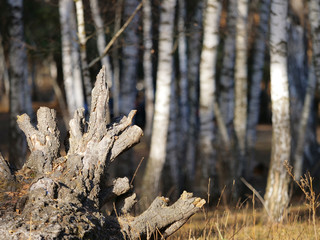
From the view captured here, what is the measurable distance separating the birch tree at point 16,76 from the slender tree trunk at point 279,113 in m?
5.51

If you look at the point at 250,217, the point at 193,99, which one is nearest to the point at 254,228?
the point at 250,217

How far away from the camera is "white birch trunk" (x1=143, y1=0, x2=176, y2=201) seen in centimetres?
1005

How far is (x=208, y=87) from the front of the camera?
11.1 metres

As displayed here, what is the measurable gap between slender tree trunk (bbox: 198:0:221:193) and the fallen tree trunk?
229 inches

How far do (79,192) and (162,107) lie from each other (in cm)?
562

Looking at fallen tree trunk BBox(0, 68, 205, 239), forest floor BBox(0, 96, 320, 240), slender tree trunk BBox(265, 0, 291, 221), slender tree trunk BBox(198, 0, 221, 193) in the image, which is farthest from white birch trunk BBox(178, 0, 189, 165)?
fallen tree trunk BBox(0, 68, 205, 239)

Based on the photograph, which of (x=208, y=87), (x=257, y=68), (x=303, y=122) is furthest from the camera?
(x=257, y=68)

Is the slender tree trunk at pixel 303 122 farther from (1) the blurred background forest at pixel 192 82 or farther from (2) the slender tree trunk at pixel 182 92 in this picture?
(2) the slender tree trunk at pixel 182 92

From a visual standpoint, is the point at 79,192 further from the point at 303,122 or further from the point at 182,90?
the point at 182,90

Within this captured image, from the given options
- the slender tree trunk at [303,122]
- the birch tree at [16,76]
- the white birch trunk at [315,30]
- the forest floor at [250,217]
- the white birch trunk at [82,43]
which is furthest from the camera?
the slender tree trunk at [303,122]

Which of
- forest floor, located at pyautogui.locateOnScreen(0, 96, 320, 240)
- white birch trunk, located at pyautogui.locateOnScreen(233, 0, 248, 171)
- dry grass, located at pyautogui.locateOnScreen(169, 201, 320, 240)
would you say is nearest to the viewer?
dry grass, located at pyautogui.locateOnScreen(169, 201, 320, 240)

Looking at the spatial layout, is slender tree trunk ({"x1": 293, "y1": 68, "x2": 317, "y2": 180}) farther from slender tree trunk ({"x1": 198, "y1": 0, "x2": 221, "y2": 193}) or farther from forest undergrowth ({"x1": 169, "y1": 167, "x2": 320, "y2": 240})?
forest undergrowth ({"x1": 169, "y1": 167, "x2": 320, "y2": 240})

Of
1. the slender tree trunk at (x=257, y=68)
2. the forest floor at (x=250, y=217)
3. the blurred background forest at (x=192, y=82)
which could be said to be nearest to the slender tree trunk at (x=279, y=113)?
the blurred background forest at (x=192, y=82)

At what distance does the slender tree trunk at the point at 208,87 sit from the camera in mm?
10672
